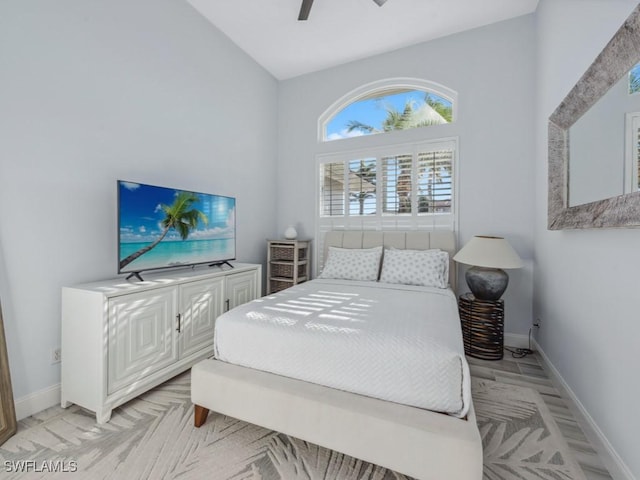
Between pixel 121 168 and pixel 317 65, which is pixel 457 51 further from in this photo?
pixel 121 168

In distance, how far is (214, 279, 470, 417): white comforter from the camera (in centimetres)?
126

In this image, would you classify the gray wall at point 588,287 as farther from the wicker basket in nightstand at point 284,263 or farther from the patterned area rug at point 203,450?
the wicker basket in nightstand at point 284,263

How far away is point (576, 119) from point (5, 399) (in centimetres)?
371

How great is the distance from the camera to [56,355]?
1.85 meters

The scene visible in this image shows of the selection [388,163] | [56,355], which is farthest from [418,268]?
[56,355]

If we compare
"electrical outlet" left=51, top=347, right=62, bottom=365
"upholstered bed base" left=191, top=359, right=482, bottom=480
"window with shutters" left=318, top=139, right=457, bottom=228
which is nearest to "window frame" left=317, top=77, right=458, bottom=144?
"window with shutters" left=318, top=139, right=457, bottom=228

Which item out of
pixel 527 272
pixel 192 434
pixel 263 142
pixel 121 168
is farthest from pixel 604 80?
pixel 263 142

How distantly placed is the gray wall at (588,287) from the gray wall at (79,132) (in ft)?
10.0

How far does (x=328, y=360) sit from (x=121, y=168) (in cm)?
209

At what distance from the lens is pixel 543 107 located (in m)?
2.54

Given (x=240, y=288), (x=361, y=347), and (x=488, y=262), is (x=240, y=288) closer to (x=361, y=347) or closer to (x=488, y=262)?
(x=361, y=347)

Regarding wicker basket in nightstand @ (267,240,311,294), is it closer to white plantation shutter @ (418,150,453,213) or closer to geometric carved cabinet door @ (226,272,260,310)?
geometric carved cabinet door @ (226,272,260,310)

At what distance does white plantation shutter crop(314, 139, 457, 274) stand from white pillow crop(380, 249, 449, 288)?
50cm

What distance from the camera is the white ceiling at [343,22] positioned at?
273cm
